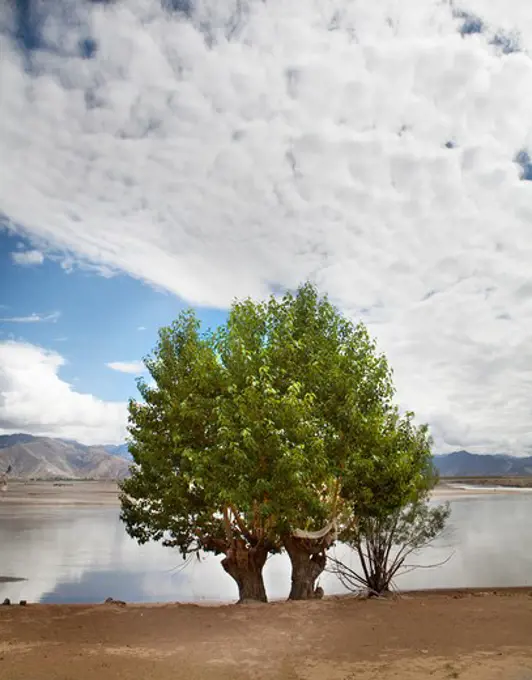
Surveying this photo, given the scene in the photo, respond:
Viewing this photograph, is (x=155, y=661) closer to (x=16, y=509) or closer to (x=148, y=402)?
(x=148, y=402)

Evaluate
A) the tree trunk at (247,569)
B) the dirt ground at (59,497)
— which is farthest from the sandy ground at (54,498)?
the tree trunk at (247,569)

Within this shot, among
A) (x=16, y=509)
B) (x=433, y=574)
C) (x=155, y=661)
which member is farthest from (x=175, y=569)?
(x=16, y=509)

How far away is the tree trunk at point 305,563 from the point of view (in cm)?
2309

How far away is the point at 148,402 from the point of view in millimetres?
23953

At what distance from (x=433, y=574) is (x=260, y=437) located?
22.7m

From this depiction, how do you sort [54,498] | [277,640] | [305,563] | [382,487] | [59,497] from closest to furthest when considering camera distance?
[277,640]
[382,487]
[305,563]
[54,498]
[59,497]

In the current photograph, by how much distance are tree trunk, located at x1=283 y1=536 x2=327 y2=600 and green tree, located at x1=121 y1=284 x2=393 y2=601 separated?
45 mm

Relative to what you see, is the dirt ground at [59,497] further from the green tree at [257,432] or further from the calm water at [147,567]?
the green tree at [257,432]

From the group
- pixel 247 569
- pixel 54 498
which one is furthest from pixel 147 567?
pixel 54 498

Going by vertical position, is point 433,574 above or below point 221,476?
below

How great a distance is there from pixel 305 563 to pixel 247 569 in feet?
7.83

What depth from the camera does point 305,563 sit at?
77.4 ft

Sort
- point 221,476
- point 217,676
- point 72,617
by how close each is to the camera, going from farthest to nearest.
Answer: point 221,476 → point 72,617 → point 217,676

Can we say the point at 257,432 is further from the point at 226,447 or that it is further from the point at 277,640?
the point at 277,640
